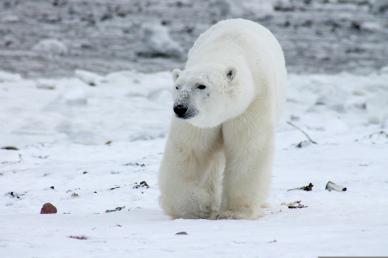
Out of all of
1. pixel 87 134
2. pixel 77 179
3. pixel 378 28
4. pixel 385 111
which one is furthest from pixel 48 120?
pixel 378 28

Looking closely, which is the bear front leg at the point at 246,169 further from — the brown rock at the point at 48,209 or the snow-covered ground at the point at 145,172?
the brown rock at the point at 48,209

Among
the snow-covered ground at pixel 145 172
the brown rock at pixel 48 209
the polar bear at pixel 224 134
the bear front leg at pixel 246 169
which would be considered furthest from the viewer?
the brown rock at pixel 48 209

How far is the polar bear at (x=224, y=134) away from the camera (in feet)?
15.0

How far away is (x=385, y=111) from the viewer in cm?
1034

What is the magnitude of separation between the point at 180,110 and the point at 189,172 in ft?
2.28

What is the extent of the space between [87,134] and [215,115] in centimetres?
471

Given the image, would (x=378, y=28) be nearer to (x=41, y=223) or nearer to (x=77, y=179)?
(x=77, y=179)

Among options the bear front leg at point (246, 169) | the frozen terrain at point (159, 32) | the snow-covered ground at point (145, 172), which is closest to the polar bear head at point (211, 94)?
the bear front leg at point (246, 169)

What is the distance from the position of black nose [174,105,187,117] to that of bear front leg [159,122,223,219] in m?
0.42

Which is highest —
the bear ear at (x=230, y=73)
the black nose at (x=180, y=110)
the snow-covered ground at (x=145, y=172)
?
the bear ear at (x=230, y=73)

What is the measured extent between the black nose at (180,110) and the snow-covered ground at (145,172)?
569mm

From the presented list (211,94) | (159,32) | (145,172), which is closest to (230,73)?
(211,94)

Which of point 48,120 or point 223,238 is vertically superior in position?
point 223,238

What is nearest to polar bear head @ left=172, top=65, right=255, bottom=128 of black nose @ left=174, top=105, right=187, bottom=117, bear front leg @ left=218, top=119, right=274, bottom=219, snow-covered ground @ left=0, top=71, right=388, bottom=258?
black nose @ left=174, top=105, right=187, bottom=117
